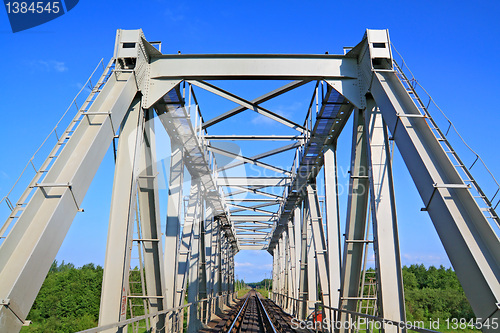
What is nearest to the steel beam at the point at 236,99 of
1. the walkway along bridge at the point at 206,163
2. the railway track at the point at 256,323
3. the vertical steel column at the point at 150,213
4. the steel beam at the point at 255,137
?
the walkway along bridge at the point at 206,163

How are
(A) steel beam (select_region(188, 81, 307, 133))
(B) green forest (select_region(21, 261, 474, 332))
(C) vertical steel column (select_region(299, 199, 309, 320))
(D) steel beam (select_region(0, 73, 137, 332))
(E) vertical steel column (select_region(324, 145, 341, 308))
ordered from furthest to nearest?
(B) green forest (select_region(21, 261, 474, 332))
(C) vertical steel column (select_region(299, 199, 309, 320))
(E) vertical steel column (select_region(324, 145, 341, 308))
(A) steel beam (select_region(188, 81, 307, 133))
(D) steel beam (select_region(0, 73, 137, 332))

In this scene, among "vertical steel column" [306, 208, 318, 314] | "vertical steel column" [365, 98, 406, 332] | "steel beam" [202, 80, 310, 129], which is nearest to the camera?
"vertical steel column" [365, 98, 406, 332]

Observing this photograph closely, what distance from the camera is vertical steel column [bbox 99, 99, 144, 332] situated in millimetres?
6807

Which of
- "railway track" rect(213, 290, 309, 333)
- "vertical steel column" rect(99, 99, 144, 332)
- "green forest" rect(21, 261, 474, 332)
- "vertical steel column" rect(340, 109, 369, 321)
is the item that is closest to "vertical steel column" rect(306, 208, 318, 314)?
"railway track" rect(213, 290, 309, 333)

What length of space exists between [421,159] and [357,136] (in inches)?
117

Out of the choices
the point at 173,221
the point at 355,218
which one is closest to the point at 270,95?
the point at 355,218

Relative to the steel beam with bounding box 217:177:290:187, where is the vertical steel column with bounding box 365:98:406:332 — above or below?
below

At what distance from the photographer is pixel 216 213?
23734 mm

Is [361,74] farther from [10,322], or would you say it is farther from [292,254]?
[292,254]

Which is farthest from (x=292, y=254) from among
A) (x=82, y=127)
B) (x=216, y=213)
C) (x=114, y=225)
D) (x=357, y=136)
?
(x=82, y=127)

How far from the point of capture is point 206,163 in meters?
14.2

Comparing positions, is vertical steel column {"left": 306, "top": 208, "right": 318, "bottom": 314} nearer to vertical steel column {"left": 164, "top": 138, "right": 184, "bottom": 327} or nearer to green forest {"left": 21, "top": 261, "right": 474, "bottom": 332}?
vertical steel column {"left": 164, "top": 138, "right": 184, "bottom": 327}

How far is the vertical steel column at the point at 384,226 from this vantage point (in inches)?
261

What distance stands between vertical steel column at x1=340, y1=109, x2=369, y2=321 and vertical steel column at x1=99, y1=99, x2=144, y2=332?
189 inches
